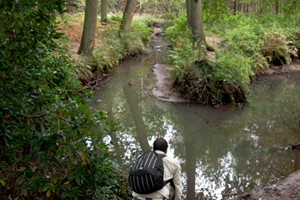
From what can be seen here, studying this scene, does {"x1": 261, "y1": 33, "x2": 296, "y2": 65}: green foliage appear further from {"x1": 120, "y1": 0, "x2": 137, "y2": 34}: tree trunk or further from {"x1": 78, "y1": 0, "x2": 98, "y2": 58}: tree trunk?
{"x1": 78, "y1": 0, "x2": 98, "y2": 58}: tree trunk

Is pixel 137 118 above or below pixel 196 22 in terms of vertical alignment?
below

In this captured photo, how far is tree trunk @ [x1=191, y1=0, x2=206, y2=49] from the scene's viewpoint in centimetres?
1661

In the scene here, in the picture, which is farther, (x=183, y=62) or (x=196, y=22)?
(x=196, y=22)

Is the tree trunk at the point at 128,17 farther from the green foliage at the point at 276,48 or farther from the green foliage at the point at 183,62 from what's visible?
the green foliage at the point at 276,48

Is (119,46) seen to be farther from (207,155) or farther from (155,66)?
(207,155)

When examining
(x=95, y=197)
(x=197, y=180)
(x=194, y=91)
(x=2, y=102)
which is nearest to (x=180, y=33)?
(x=194, y=91)

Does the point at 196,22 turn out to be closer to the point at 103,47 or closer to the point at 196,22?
the point at 196,22

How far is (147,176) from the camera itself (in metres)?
4.23

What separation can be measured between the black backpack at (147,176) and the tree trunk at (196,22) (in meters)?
12.7

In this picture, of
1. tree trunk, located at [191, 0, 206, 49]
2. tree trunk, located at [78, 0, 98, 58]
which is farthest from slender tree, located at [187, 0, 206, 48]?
tree trunk, located at [78, 0, 98, 58]

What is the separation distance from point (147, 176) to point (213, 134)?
5.91 m

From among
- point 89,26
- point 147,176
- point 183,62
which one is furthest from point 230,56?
point 147,176

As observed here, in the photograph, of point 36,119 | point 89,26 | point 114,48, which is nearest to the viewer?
point 36,119

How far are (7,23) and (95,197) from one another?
259 centimetres
